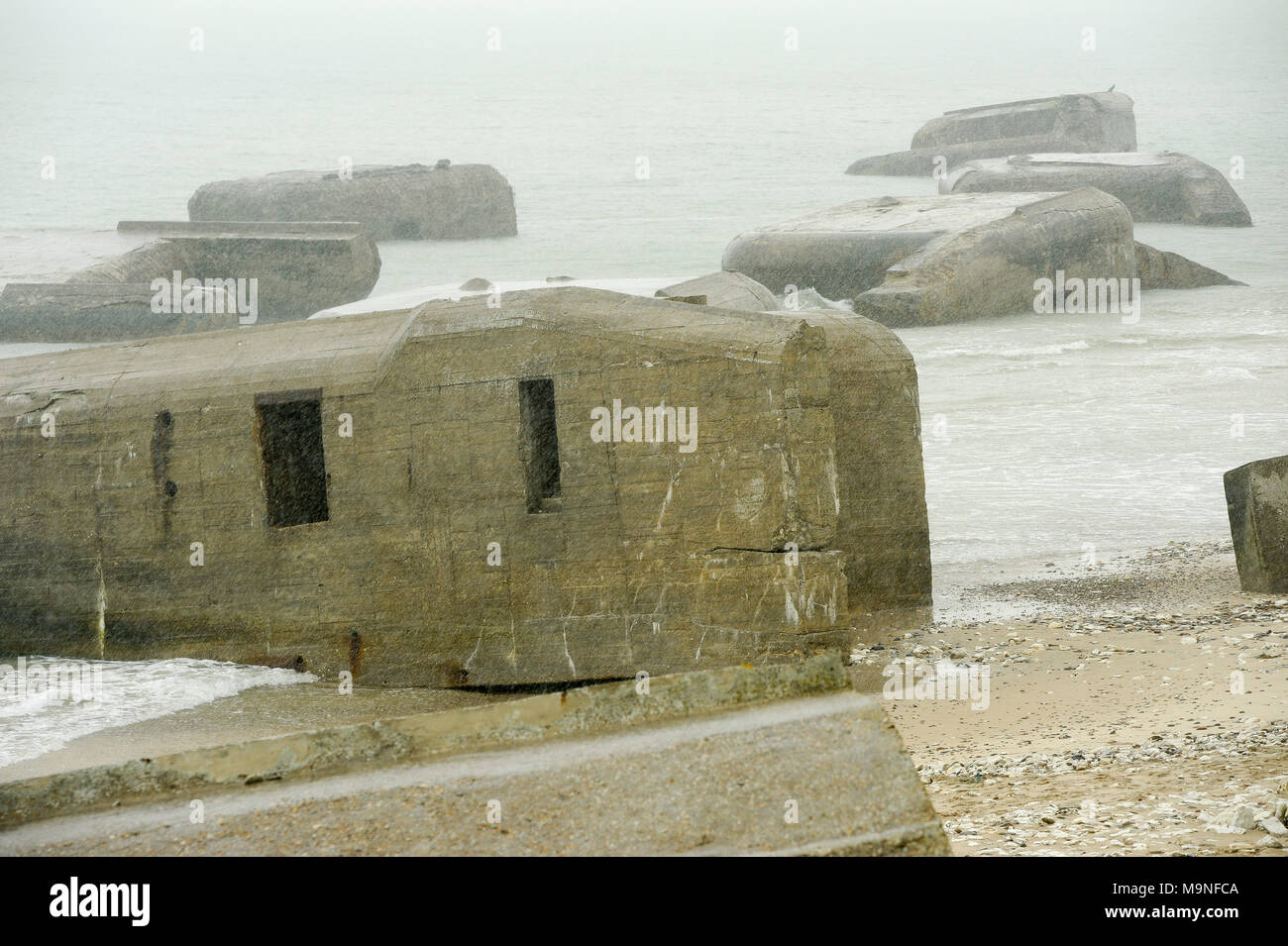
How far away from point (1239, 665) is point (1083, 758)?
64.9 inches

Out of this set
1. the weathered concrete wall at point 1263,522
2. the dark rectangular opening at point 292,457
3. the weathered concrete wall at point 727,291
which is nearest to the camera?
the dark rectangular opening at point 292,457

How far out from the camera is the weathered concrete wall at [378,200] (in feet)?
118

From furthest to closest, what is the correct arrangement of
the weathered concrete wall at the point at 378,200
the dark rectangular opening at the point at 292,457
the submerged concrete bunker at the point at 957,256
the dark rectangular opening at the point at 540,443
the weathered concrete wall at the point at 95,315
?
1. the weathered concrete wall at the point at 378,200
2. the weathered concrete wall at the point at 95,315
3. the submerged concrete bunker at the point at 957,256
4. the dark rectangular opening at the point at 292,457
5. the dark rectangular opening at the point at 540,443

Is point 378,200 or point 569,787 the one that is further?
point 378,200

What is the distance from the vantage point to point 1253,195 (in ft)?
160

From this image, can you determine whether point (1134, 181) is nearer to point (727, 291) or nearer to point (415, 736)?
point (727, 291)

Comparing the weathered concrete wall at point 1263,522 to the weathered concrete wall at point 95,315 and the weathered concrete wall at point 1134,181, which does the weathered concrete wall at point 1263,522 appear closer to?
the weathered concrete wall at point 95,315

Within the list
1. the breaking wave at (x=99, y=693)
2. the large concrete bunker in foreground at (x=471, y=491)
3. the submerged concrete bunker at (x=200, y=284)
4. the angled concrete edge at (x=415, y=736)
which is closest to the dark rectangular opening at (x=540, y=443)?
the large concrete bunker in foreground at (x=471, y=491)

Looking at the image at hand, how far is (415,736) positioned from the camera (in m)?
3.80

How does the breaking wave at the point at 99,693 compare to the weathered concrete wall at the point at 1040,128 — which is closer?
the breaking wave at the point at 99,693

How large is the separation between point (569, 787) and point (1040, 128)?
4548 cm

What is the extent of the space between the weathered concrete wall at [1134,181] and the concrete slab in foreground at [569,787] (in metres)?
31.7

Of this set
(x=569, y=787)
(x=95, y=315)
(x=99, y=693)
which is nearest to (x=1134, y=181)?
(x=95, y=315)

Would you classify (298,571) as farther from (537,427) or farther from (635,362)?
(635,362)
